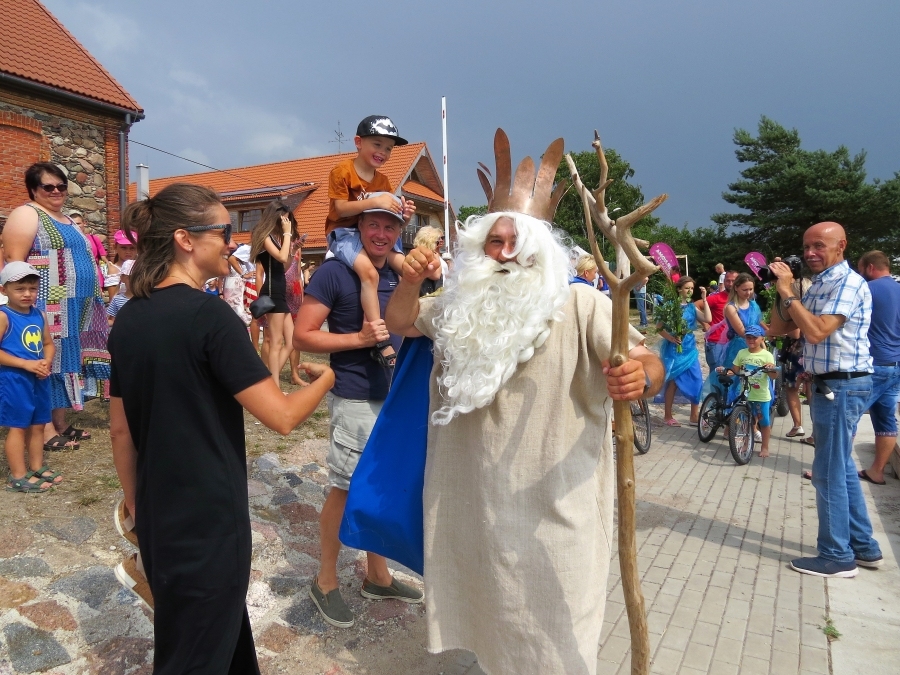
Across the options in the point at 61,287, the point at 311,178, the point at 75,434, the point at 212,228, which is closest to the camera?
the point at 212,228

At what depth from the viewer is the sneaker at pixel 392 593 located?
3.39m

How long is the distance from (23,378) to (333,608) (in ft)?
8.69

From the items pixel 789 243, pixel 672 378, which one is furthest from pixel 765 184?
pixel 672 378

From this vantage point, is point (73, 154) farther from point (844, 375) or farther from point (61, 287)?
point (844, 375)

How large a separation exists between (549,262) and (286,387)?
5.63m

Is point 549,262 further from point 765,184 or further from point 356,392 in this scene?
point 765,184

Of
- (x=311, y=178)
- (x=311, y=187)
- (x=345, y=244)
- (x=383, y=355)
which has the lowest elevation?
(x=383, y=355)

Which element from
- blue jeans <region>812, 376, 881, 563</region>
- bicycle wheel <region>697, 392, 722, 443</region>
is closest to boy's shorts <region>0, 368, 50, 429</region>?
blue jeans <region>812, 376, 881, 563</region>

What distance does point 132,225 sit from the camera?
6.31 ft

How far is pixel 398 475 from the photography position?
262 centimetres

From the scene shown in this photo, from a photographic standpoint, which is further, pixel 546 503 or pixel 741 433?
pixel 741 433

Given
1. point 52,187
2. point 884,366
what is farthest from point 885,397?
point 52,187

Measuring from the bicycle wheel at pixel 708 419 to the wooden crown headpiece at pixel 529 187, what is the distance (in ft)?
18.4

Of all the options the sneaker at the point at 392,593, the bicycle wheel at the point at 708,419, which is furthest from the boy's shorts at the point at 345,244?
the bicycle wheel at the point at 708,419
